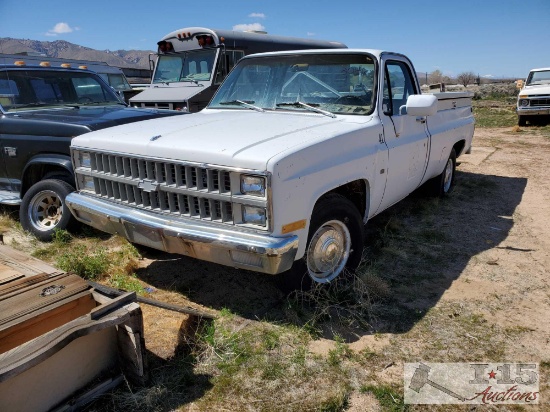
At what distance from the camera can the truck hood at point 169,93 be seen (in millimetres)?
9156

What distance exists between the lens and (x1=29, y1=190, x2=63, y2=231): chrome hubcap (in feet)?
16.0

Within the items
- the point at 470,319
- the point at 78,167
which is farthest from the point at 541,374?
the point at 78,167

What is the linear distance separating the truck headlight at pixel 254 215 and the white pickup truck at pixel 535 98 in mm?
13935

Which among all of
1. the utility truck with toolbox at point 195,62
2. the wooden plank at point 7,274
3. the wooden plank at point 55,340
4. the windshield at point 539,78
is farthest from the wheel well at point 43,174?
the windshield at point 539,78

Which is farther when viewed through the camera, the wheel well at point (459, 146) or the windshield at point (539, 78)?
the windshield at point (539, 78)

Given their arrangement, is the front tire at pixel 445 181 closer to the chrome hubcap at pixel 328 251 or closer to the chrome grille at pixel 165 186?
the chrome hubcap at pixel 328 251

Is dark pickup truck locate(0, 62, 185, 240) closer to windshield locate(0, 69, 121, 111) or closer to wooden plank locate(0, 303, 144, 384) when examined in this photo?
A: windshield locate(0, 69, 121, 111)

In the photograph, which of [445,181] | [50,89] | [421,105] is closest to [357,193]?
[421,105]

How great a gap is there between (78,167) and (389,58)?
9.93 ft

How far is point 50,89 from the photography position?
19.1 feet

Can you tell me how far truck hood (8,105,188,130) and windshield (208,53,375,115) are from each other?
1108 mm

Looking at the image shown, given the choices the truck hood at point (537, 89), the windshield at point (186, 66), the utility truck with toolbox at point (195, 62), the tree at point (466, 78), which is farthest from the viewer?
the tree at point (466, 78)
